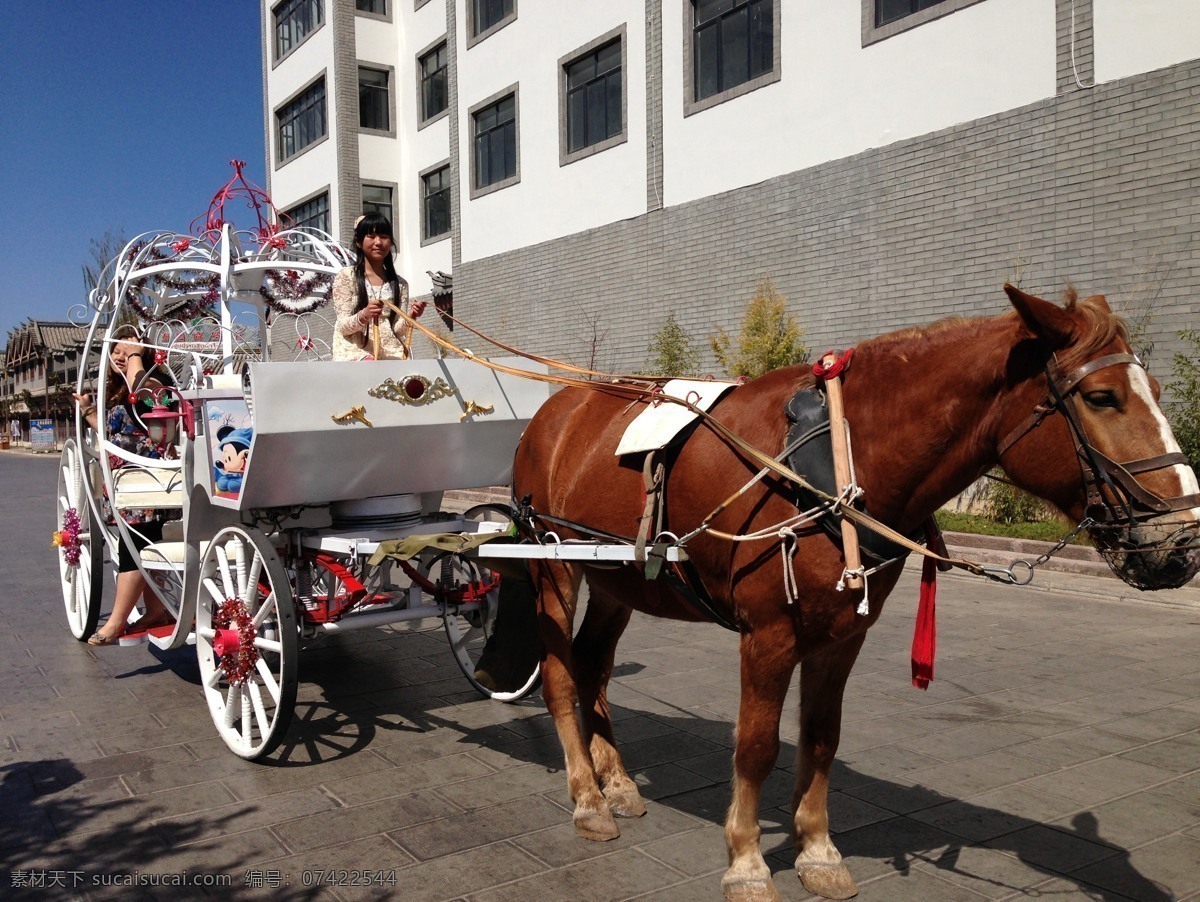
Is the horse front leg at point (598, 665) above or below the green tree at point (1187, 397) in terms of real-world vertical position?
below

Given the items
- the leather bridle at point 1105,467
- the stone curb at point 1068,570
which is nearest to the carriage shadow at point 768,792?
the leather bridle at point 1105,467

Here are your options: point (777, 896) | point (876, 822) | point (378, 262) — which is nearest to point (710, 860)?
point (777, 896)

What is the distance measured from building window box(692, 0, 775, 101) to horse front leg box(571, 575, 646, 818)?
11777mm

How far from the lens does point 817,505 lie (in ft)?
10.2

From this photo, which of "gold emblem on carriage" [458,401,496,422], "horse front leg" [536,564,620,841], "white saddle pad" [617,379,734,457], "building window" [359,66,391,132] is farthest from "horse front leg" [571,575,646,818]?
"building window" [359,66,391,132]

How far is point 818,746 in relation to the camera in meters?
3.52

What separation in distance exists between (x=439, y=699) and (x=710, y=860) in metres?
2.54

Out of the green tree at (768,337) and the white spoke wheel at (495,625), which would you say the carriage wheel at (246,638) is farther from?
the green tree at (768,337)

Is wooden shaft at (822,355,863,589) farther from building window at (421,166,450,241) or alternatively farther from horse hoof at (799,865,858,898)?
building window at (421,166,450,241)

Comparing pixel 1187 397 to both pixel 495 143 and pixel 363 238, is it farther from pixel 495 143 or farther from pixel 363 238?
pixel 495 143

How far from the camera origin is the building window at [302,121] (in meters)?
27.3

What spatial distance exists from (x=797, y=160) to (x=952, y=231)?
9.21ft

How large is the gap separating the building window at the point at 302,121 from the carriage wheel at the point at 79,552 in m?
21.2

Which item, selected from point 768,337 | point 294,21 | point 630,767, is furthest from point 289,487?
point 294,21
